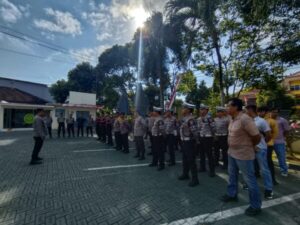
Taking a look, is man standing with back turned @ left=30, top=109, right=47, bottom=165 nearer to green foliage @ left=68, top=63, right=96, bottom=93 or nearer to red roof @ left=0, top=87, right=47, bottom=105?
red roof @ left=0, top=87, right=47, bottom=105

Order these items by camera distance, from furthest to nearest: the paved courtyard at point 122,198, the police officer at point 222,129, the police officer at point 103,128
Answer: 1. the police officer at point 103,128
2. the police officer at point 222,129
3. the paved courtyard at point 122,198

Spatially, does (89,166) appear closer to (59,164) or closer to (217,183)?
(59,164)

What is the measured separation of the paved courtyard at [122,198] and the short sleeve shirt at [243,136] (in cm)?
99

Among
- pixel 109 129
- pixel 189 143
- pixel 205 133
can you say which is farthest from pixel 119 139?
pixel 189 143

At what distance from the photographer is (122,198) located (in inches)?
168

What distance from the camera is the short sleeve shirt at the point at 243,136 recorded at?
11.6 ft

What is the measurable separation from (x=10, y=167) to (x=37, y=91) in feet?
82.5

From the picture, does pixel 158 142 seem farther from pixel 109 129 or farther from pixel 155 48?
pixel 155 48

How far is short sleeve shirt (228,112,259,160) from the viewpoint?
3.53 m

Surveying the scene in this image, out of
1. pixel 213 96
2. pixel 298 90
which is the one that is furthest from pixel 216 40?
pixel 298 90

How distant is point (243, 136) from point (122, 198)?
2.56m

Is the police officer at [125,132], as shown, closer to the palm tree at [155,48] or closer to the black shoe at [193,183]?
the black shoe at [193,183]

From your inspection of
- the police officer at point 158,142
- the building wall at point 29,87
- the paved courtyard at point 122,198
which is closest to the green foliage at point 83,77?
the building wall at point 29,87

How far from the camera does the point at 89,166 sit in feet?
22.9
